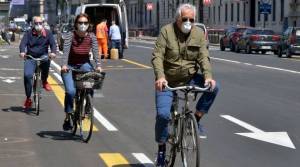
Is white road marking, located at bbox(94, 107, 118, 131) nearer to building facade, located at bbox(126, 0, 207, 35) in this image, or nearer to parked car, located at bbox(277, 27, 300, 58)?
parked car, located at bbox(277, 27, 300, 58)

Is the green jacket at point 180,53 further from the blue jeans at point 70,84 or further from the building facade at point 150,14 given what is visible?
the building facade at point 150,14

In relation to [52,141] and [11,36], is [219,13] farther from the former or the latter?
[52,141]

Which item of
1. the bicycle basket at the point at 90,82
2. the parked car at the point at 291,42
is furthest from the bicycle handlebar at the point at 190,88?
the parked car at the point at 291,42

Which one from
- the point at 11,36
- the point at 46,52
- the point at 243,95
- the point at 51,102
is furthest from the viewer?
the point at 11,36

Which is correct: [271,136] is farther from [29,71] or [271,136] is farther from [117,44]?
[117,44]

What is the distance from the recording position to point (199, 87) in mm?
7570

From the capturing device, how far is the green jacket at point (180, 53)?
767 centimetres

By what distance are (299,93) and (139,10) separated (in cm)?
10486

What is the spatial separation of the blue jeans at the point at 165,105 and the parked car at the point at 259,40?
34.9 meters

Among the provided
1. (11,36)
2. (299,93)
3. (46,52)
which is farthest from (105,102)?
(11,36)

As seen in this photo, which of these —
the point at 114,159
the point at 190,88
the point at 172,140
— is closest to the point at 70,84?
the point at 114,159

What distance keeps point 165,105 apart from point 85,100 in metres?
3.07

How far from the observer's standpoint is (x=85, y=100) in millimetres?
10516

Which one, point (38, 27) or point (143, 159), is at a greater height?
point (38, 27)
